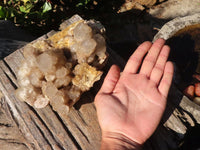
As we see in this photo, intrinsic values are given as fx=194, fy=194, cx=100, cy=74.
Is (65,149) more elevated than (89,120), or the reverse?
(89,120)

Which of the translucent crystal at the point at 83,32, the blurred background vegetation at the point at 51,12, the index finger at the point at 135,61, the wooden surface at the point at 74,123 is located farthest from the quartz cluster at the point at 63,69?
the blurred background vegetation at the point at 51,12

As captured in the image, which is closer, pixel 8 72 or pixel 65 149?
pixel 65 149

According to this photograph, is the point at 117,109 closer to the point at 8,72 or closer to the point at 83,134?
the point at 83,134

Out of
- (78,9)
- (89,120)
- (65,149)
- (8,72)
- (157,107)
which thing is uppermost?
(78,9)

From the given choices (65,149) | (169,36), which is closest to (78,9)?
(169,36)

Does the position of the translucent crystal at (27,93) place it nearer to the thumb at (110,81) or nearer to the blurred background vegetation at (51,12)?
the thumb at (110,81)
